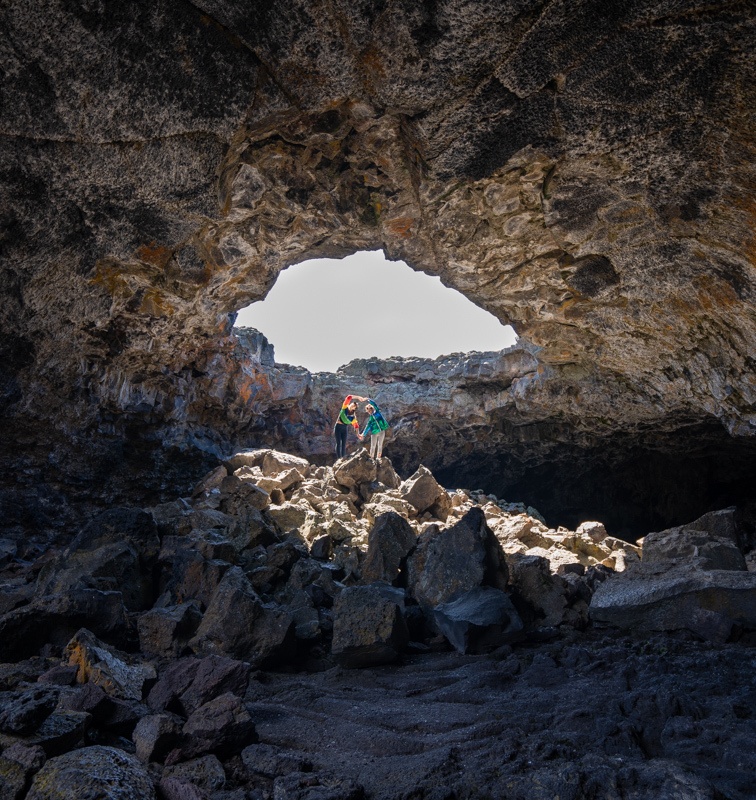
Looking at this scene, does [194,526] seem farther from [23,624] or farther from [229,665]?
[229,665]

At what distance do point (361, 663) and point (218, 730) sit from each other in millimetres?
1846

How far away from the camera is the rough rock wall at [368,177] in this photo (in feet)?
10.7

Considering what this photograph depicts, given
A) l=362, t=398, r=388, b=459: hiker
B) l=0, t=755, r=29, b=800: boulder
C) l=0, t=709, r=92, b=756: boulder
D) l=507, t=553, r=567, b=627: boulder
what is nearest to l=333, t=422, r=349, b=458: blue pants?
l=362, t=398, r=388, b=459: hiker

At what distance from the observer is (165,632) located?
14.1ft

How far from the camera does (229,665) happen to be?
3.14 metres

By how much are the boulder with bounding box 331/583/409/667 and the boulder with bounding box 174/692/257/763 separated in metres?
1.51

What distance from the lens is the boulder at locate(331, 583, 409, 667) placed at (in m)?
4.19

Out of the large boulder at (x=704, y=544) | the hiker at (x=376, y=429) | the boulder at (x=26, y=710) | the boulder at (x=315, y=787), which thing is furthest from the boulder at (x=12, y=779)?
the hiker at (x=376, y=429)

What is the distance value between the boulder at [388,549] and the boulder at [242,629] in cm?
179

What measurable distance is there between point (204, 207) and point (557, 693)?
15.7 ft

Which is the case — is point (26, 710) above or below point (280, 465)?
below

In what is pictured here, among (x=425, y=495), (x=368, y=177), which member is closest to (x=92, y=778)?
(x=368, y=177)

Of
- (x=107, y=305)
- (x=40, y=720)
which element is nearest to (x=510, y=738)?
(x=40, y=720)

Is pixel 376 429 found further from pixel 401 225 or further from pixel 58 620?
pixel 58 620
